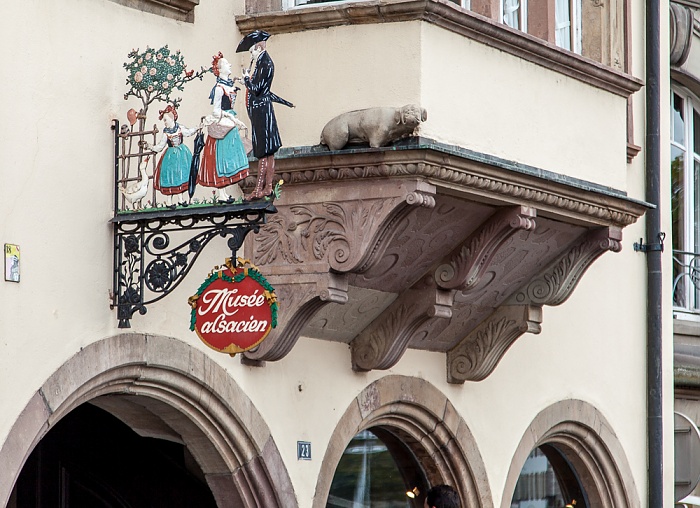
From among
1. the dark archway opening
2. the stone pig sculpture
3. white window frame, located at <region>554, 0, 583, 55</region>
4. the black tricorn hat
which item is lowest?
the dark archway opening

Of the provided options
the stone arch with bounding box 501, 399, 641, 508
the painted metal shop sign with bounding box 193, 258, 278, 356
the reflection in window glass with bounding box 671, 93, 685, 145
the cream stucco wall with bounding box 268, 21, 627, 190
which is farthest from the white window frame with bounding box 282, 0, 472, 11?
the reflection in window glass with bounding box 671, 93, 685, 145

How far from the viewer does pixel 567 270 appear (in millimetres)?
10641

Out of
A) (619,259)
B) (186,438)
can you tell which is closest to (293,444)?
(186,438)

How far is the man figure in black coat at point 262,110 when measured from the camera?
826 cm

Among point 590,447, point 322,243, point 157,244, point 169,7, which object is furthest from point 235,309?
point 590,447

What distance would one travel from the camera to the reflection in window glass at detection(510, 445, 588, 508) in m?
12.4

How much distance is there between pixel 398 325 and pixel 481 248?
0.79 meters

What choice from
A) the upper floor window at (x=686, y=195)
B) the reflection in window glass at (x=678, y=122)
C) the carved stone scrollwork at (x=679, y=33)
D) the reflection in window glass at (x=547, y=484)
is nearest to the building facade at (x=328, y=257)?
the reflection in window glass at (x=547, y=484)

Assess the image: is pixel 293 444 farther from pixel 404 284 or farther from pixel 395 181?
pixel 395 181

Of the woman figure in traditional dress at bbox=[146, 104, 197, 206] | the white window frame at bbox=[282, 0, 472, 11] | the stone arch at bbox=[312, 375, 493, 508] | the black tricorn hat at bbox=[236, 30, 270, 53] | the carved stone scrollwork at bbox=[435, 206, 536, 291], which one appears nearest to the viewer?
the woman figure in traditional dress at bbox=[146, 104, 197, 206]

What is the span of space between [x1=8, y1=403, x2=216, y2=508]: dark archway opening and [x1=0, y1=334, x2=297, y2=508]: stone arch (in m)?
1.00

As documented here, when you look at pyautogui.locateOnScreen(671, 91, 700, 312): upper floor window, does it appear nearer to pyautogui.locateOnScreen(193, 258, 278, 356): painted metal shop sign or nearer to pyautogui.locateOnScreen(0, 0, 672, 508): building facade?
pyautogui.locateOnScreen(0, 0, 672, 508): building facade

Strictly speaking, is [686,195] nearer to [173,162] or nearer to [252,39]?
[252,39]

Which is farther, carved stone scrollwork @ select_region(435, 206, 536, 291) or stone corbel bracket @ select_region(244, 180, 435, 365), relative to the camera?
carved stone scrollwork @ select_region(435, 206, 536, 291)
